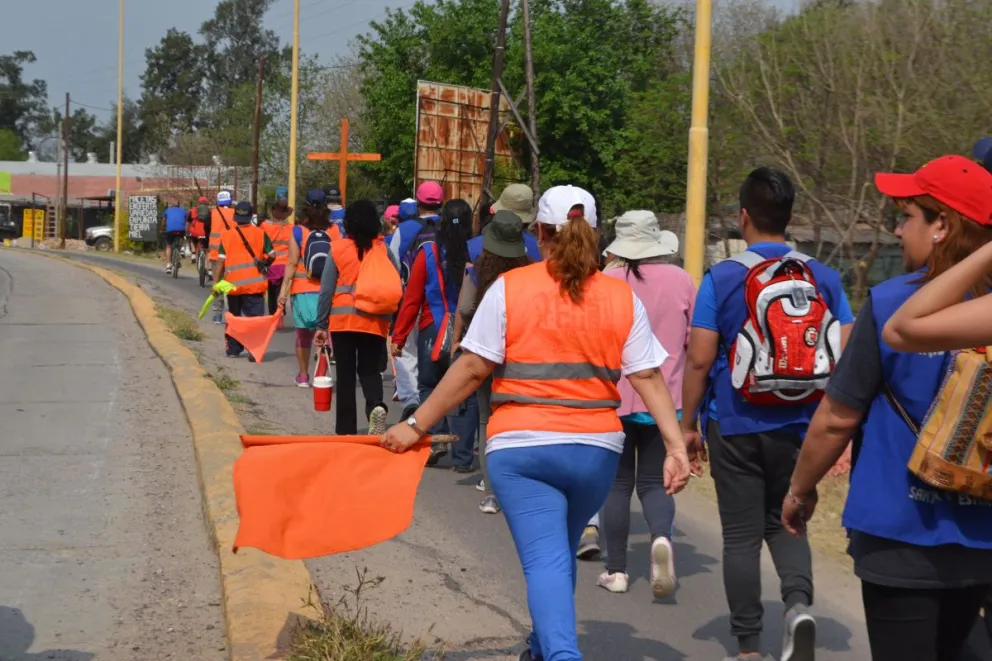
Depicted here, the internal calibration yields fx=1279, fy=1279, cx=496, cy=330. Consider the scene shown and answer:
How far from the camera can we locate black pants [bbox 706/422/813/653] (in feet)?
15.8

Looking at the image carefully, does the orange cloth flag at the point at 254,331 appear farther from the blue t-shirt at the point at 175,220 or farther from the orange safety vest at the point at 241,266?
the blue t-shirt at the point at 175,220

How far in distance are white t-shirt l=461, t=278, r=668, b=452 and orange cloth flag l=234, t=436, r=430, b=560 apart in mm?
440

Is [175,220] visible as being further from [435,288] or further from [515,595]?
[515,595]

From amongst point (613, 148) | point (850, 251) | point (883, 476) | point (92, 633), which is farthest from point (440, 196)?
point (613, 148)

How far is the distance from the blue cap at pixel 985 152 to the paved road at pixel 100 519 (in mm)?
3315

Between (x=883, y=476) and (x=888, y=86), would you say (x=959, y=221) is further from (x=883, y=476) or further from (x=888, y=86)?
(x=888, y=86)

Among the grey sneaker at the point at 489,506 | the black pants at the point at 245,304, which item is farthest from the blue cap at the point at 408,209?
the grey sneaker at the point at 489,506

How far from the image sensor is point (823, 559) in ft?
23.0

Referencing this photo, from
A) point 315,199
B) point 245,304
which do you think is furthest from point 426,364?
A: point 245,304

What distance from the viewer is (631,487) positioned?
20.4 feet

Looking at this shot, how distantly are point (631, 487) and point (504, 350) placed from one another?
7.35 feet

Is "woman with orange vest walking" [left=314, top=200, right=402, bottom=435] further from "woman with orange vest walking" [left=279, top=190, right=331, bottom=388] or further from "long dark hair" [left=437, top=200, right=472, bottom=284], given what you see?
"woman with orange vest walking" [left=279, top=190, right=331, bottom=388]

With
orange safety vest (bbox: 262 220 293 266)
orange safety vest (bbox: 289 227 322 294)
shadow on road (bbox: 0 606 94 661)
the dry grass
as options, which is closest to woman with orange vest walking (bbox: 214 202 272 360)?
orange safety vest (bbox: 262 220 293 266)

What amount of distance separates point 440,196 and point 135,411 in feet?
11.0
